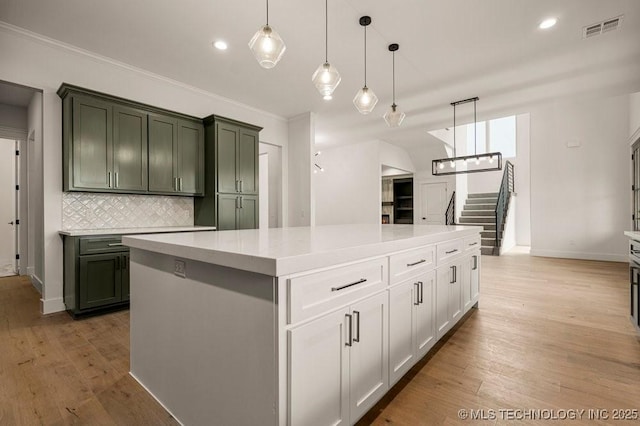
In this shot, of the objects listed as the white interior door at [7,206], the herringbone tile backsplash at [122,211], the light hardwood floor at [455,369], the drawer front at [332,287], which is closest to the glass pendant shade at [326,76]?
the drawer front at [332,287]

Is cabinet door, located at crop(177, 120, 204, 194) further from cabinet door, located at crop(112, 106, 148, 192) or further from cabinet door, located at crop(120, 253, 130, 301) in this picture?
cabinet door, located at crop(120, 253, 130, 301)

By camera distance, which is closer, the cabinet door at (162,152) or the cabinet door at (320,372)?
the cabinet door at (320,372)

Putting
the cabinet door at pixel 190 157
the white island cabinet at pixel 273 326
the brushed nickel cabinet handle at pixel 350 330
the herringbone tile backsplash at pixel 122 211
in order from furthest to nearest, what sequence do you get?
the cabinet door at pixel 190 157
the herringbone tile backsplash at pixel 122 211
the brushed nickel cabinet handle at pixel 350 330
the white island cabinet at pixel 273 326

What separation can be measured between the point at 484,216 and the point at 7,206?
10823 millimetres

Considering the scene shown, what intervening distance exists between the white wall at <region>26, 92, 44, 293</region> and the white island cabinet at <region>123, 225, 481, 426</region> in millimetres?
2686

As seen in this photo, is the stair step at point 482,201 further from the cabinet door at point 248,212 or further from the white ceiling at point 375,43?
the cabinet door at point 248,212

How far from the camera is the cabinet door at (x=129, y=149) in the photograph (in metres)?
3.34

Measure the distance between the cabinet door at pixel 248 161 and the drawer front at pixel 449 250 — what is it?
304 centimetres

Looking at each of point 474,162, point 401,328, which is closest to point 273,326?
point 401,328

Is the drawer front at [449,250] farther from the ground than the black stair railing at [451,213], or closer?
closer

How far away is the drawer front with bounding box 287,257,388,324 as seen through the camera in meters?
1.03

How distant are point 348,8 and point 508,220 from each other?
7182 mm

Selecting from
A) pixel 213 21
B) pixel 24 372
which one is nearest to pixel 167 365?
pixel 24 372

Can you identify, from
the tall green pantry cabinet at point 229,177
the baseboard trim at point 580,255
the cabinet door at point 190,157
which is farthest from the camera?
the baseboard trim at point 580,255
